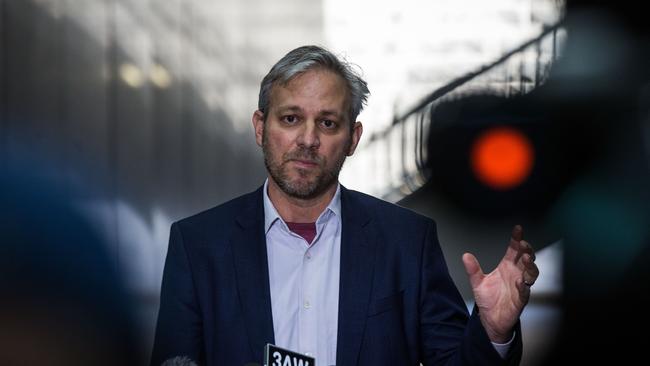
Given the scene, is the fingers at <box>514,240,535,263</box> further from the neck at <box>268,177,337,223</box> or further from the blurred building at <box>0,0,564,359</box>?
the blurred building at <box>0,0,564,359</box>

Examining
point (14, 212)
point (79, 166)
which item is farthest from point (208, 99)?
point (14, 212)

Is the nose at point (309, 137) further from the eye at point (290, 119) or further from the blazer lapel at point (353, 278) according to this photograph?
the blazer lapel at point (353, 278)

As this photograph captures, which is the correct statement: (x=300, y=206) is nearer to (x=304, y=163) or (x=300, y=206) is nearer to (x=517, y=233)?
(x=304, y=163)

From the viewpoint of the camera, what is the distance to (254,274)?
193cm

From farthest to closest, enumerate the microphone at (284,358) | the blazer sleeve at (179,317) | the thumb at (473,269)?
→ the blazer sleeve at (179,317), the thumb at (473,269), the microphone at (284,358)

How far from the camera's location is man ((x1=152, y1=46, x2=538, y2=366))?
1.89 m

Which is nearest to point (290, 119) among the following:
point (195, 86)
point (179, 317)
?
point (179, 317)

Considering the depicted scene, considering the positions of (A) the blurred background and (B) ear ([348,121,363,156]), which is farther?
(A) the blurred background

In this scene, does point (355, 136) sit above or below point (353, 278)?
above

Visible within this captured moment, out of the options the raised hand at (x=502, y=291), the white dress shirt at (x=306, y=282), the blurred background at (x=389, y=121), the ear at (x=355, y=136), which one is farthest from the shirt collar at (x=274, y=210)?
the blurred background at (x=389, y=121)

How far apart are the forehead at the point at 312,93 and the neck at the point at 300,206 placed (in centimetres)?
20

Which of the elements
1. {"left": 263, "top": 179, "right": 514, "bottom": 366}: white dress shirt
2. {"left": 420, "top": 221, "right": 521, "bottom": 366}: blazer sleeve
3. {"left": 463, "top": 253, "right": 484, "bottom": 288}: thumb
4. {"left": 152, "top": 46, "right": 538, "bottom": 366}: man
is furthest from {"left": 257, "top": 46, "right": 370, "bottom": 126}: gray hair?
{"left": 463, "top": 253, "right": 484, "bottom": 288}: thumb

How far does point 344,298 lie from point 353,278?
53mm

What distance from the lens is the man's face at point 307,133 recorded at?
1.94 metres
